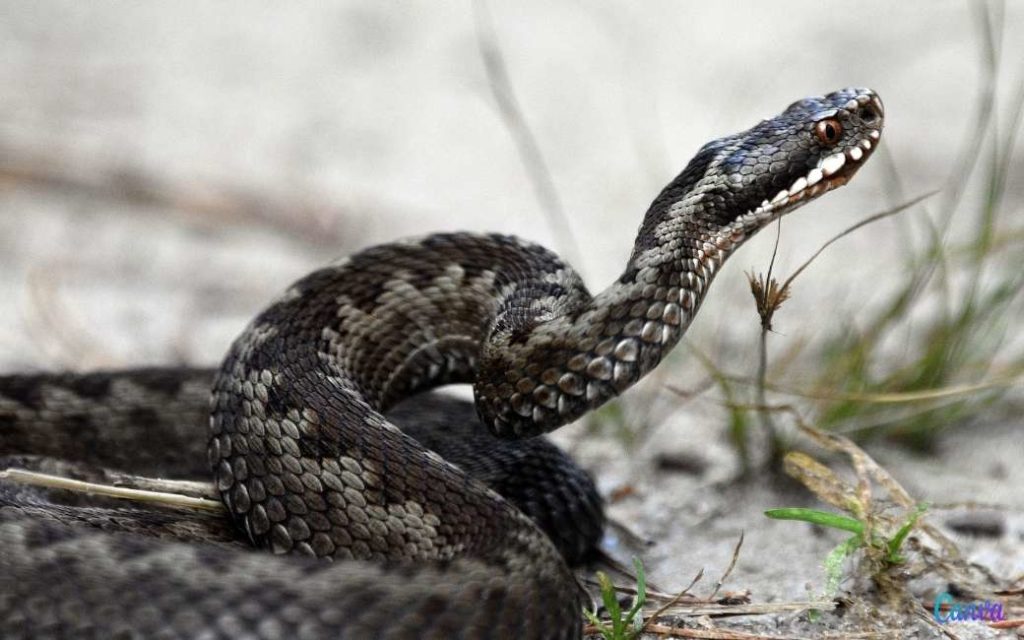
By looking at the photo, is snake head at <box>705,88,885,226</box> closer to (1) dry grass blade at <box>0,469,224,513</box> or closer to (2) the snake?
(2) the snake

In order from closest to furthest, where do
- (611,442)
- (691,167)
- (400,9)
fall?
(691,167) → (611,442) → (400,9)

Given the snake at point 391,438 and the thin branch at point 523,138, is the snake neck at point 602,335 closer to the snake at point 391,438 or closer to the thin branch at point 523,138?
the snake at point 391,438

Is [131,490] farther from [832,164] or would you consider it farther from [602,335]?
[832,164]

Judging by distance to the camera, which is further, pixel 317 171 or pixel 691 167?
pixel 317 171

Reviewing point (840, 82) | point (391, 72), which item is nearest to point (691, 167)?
point (840, 82)

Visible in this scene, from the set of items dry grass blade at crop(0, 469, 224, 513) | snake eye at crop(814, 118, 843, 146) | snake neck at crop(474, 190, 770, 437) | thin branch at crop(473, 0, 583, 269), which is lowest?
dry grass blade at crop(0, 469, 224, 513)

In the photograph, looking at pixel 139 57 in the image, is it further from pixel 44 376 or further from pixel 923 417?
pixel 923 417

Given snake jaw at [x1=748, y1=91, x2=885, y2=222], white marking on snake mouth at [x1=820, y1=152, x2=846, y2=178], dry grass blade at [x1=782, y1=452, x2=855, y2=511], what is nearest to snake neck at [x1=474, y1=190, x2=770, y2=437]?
snake jaw at [x1=748, y1=91, x2=885, y2=222]
